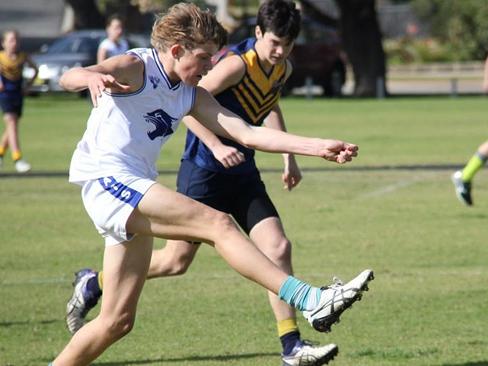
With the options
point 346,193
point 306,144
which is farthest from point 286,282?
point 346,193

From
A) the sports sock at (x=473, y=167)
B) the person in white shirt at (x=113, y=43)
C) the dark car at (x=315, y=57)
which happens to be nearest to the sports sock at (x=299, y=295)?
the sports sock at (x=473, y=167)

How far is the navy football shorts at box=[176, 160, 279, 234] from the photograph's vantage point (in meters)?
7.40

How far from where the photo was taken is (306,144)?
5871mm

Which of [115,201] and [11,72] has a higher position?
[115,201]

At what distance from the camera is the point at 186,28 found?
593cm

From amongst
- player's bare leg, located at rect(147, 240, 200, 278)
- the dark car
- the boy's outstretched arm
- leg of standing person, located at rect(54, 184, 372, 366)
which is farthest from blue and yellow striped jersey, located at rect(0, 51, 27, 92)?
the dark car

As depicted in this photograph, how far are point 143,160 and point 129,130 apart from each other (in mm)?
173

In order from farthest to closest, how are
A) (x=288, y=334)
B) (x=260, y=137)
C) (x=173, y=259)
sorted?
(x=173, y=259)
(x=288, y=334)
(x=260, y=137)

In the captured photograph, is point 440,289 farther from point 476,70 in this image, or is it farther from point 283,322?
point 476,70

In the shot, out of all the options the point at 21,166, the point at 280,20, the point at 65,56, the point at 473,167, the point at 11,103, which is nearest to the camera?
the point at 280,20

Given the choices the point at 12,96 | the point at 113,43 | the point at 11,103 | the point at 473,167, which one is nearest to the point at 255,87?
the point at 473,167

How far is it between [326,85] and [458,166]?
20.7 m

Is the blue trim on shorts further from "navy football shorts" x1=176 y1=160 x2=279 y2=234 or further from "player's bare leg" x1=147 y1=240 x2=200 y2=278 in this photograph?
"player's bare leg" x1=147 y1=240 x2=200 y2=278

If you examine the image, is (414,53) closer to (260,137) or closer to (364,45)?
(364,45)
